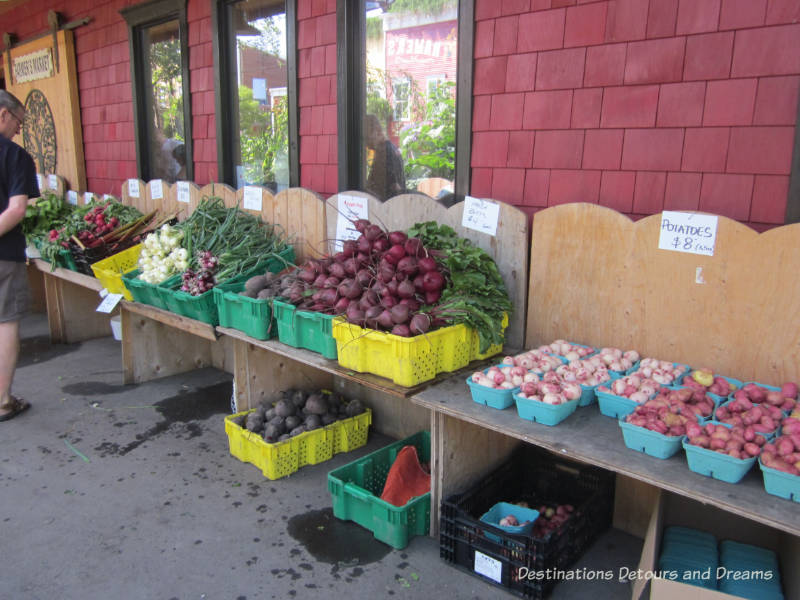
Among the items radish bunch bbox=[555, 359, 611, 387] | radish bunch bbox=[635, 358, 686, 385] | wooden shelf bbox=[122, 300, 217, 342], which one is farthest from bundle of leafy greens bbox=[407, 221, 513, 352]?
wooden shelf bbox=[122, 300, 217, 342]

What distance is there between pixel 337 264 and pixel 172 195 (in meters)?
3.10

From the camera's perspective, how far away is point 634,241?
9.28 feet

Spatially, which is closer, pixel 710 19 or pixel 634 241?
pixel 710 19

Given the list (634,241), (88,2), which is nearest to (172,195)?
(88,2)

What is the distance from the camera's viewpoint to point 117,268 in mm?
4914

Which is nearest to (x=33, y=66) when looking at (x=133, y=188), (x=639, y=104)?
(x=133, y=188)

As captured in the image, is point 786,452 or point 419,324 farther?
point 419,324

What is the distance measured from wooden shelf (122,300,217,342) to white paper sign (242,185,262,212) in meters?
1.06

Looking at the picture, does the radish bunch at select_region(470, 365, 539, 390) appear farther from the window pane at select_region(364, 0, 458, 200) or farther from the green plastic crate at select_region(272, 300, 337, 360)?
the window pane at select_region(364, 0, 458, 200)

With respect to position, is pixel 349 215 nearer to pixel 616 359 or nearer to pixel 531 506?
pixel 616 359

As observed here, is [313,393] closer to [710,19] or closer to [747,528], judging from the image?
[747,528]

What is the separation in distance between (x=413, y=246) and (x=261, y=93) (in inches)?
108

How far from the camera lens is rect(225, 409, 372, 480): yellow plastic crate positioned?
140 inches

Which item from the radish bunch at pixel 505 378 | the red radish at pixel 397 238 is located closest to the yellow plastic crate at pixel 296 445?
the red radish at pixel 397 238
